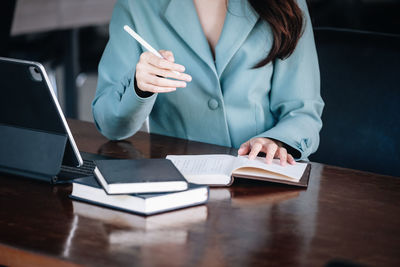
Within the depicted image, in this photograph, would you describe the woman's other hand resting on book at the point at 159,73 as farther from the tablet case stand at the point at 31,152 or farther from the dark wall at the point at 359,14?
the dark wall at the point at 359,14

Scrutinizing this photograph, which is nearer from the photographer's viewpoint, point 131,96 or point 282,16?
point 131,96

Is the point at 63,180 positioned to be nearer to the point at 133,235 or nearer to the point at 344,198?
the point at 133,235

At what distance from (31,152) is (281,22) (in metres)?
0.67

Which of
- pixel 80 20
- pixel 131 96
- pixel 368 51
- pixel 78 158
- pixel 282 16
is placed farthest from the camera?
pixel 80 20

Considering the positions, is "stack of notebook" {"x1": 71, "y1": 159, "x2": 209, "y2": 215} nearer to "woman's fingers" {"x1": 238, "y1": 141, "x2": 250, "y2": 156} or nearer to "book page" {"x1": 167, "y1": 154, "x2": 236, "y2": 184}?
"book page" {"x1": 167, "y1": 154, "x2": 236, "y2": 184}

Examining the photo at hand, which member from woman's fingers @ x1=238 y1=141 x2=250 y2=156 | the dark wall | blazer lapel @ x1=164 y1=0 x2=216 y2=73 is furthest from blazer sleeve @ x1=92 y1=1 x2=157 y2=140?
the dark wall

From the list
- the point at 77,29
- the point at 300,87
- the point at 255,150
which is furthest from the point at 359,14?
the point at 255,150

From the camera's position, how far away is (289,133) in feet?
4.04

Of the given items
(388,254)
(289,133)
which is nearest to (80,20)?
(289,133)

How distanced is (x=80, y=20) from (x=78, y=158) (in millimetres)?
2657

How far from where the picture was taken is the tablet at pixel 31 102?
943mm

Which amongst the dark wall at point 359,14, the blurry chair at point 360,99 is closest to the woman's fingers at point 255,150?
the blurry chair at point 360,99

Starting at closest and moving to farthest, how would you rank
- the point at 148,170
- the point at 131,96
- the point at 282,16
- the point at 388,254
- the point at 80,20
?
the point at 388,254, the point at 148,170, the point at 131,96, the point at 282,16, the point at 80,20

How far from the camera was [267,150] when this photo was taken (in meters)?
1.12
